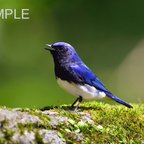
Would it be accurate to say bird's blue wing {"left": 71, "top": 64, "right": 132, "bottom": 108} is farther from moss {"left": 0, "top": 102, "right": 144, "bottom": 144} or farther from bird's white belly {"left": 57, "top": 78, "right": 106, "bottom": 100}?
moss {"left": 0, "top": 102, "right": 144, "bottom": 144}

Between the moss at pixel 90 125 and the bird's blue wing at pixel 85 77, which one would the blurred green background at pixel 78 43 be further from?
the moss at pixel 90 125

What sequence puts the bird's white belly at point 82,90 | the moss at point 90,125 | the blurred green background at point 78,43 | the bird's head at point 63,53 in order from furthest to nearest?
the blurred green background at point 78,43, the bird's head at point 63,53, the bird's white belly at point 82,90, the moss at point 90,125

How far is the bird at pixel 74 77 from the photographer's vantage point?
654 cm

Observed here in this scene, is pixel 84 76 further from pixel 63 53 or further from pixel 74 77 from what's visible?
pixel 63 53

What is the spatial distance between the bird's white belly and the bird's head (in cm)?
26

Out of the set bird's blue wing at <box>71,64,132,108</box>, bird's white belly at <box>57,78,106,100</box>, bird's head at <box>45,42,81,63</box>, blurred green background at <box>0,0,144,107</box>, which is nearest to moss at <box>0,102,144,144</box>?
bird's white belly at <box>57,78,106,100</box>

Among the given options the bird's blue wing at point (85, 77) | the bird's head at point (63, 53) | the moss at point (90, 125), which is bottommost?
the moss at point (90, 125)

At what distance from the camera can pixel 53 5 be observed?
11.1 m

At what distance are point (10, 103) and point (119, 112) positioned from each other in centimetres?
429

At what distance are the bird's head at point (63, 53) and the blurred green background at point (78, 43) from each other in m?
3.53

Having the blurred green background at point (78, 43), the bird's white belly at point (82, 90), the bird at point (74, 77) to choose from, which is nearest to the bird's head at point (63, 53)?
the bird at point (74, 77)

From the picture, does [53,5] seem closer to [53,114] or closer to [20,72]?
[20,72]

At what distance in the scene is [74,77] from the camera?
258 inches

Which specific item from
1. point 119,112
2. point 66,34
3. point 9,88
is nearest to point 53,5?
point 66,34
